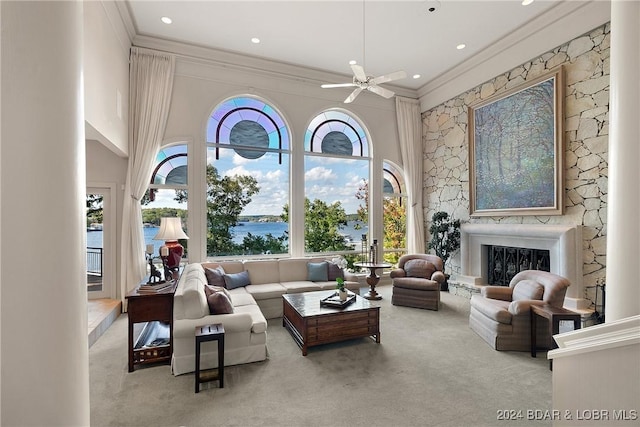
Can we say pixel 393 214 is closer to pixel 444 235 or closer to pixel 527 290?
pixel 444 235

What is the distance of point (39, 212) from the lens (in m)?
1.07

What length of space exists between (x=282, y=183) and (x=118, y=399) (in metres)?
4.67

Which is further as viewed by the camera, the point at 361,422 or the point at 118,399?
the point at 118,399

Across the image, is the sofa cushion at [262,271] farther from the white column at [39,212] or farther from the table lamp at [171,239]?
the white column at [39,212]

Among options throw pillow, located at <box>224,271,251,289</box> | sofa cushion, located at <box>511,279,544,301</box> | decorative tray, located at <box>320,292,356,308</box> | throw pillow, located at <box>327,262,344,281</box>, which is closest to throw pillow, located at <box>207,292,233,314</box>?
decorative tray, located at <box>320,292,356,308</box>

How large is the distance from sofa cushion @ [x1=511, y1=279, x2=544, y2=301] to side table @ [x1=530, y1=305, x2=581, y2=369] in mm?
241

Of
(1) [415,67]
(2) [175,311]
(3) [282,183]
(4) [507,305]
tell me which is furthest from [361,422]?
(1) [415,67]

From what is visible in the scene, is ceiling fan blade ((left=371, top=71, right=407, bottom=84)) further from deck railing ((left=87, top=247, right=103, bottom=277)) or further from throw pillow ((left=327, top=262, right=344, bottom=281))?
deck railing ((left=87, top=247, right=103, bottom=277))

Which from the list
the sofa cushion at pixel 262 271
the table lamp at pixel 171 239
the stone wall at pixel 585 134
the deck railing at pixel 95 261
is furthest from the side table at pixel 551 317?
the deck railing at pixel 95 261

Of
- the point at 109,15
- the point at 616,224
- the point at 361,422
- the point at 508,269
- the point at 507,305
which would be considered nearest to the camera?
the point at 616,224

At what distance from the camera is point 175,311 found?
3.12 m

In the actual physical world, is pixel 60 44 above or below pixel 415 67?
below

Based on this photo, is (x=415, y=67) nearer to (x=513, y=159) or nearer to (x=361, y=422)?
(x=513, y=159)

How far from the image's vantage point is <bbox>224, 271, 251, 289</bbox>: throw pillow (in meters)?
4.95
